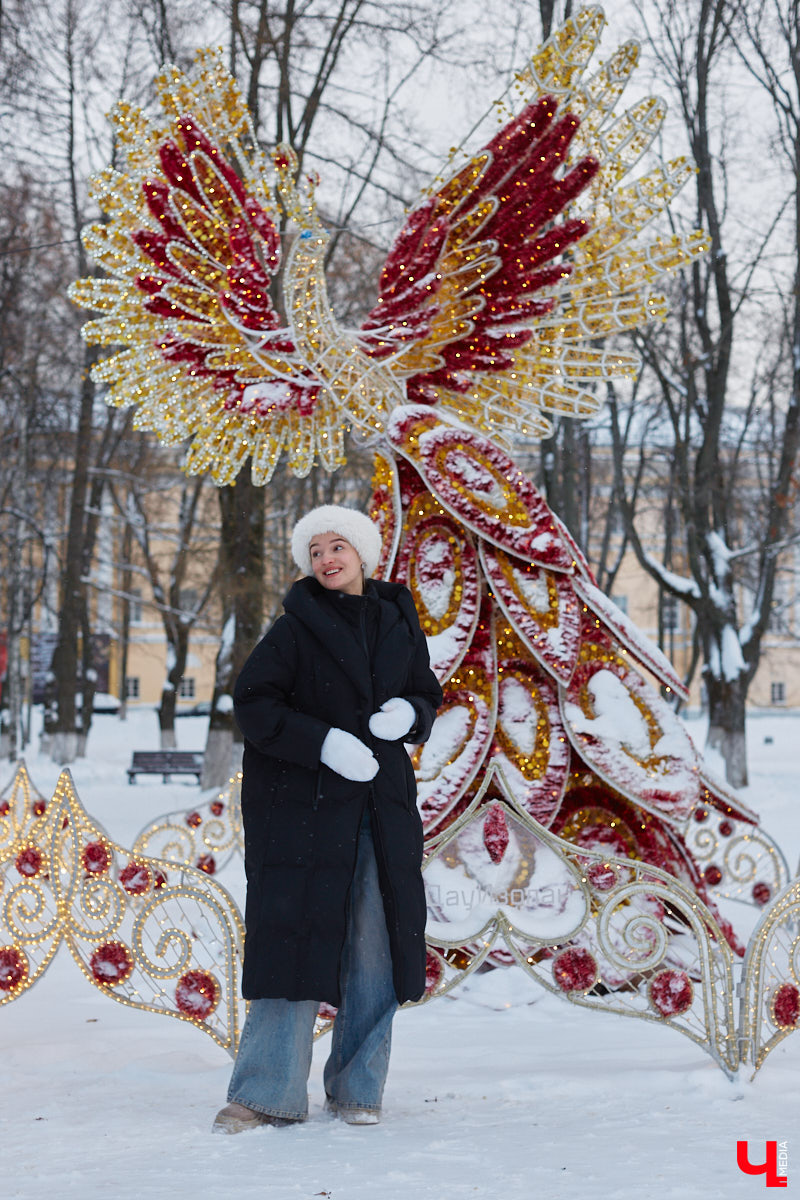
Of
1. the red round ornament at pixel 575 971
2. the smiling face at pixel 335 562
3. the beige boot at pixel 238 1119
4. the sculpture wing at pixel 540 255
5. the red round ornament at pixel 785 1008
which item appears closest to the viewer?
the beige boot at pixel 238 1119

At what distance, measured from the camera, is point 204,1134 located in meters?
3.20

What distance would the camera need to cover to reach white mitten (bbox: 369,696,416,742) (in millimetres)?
3408

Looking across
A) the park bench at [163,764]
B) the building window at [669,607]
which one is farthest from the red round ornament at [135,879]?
the building window at [669,607]

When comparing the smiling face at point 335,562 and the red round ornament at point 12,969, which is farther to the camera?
the red round ornament at point 12,969

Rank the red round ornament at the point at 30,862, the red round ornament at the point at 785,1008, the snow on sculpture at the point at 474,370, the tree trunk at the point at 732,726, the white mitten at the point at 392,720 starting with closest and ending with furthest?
the white mitten at the point at 392,720
the red round ornament at the point at 785,1008
the red round ornament at the point at 30,862
the snow on sculpture at the point at 474,370
the tree trunk at the point at 732,726

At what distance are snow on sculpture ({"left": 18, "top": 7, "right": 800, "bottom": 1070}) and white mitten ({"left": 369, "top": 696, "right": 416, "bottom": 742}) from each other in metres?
1.61

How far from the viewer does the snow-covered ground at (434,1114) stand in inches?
111

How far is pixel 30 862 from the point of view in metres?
4.28

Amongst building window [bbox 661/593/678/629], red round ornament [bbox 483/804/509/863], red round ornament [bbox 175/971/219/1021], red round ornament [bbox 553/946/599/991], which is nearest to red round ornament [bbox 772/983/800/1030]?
red round ornament [bbox 553/946/599/991]

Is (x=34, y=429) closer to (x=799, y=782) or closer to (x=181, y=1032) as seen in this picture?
(x=799, y=782)

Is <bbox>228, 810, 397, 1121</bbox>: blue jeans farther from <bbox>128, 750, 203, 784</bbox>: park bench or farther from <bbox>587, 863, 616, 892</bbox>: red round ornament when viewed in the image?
<bbox>128, 750, 203, 784</bbox>: park bench

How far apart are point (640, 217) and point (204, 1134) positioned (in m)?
4.07

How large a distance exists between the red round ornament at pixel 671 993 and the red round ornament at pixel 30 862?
209 centimetres

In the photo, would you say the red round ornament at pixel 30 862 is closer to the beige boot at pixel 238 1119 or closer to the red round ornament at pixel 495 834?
the beige boot at pixel 238 1119
